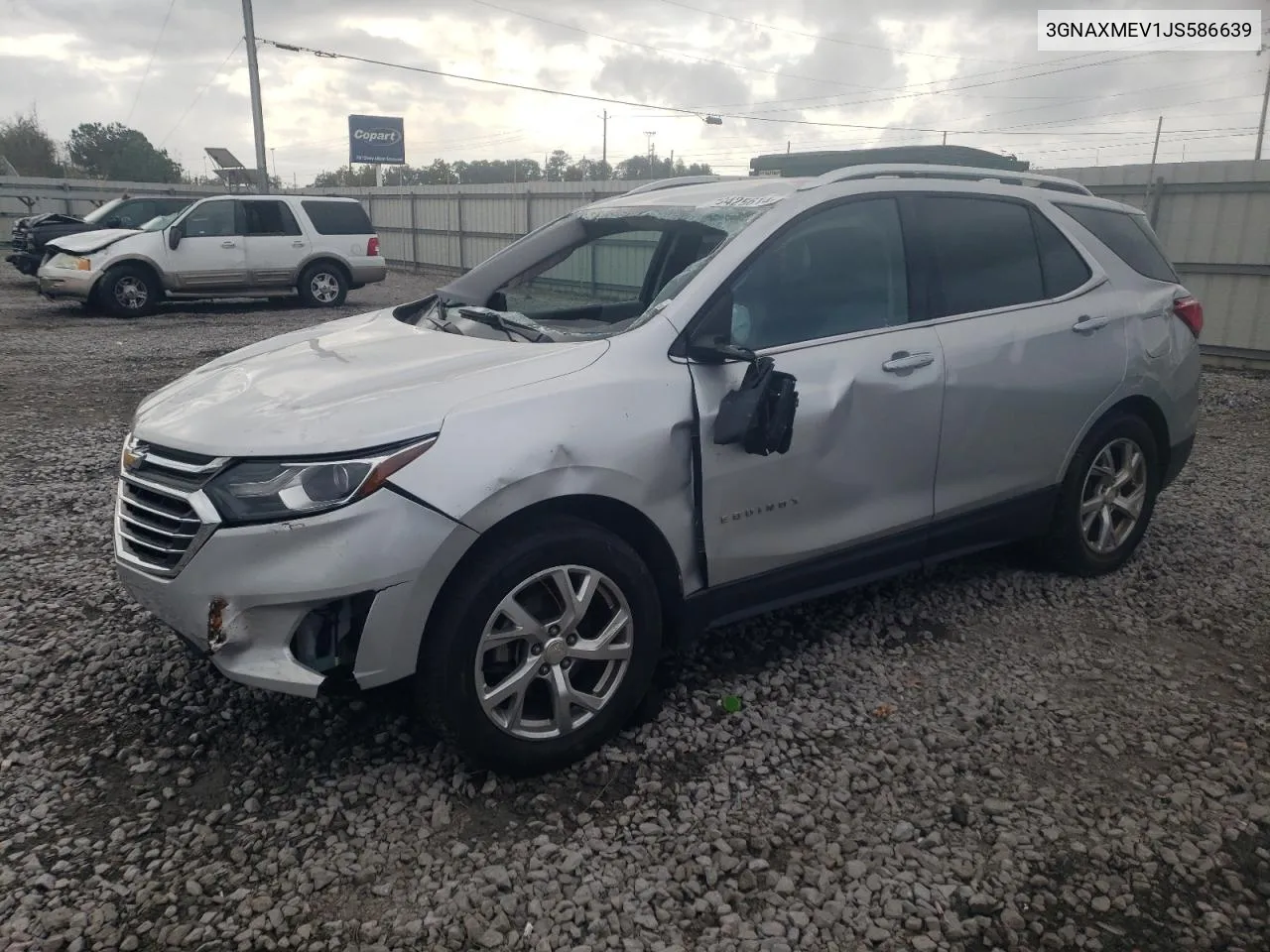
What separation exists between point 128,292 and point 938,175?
13827mm

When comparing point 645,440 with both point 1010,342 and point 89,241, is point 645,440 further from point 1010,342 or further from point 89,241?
point 89,241

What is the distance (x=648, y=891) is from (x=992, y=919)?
0.87 meters

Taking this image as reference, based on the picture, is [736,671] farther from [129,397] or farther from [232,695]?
[129,397]

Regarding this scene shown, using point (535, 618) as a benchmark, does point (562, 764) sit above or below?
below

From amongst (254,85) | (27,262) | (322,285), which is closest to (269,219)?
(322,285)

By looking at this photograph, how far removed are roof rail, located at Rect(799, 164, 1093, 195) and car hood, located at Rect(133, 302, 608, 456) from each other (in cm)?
125

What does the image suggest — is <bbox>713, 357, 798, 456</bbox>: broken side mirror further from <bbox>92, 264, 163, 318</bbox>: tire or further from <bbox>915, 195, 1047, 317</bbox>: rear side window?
<bbox>92, 264, 163, 318</bbox>: tire

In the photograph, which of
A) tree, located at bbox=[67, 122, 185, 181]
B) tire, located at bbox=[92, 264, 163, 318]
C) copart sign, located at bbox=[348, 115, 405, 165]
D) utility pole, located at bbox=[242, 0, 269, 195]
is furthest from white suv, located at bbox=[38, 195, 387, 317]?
Result: tree, located at bbox=[67, 122, 185, 181]

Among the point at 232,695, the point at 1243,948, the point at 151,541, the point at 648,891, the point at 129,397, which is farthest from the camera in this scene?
the point at 129,397

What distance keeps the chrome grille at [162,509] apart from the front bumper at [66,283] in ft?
42.8

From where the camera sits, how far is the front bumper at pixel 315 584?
8.48 feet

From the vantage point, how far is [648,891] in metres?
2.55

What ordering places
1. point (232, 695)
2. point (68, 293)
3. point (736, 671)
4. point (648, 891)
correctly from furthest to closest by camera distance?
point (68, 293) → point (736, 671) → point (232, 695) → point (648, 891)

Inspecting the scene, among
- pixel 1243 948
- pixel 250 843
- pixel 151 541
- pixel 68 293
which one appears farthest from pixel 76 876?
pixel 68 293
